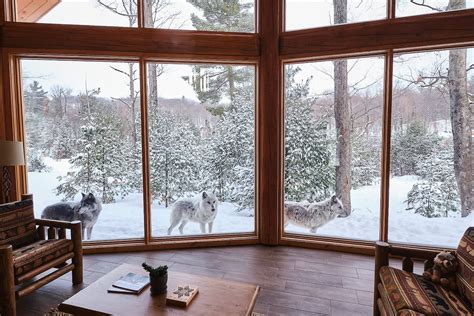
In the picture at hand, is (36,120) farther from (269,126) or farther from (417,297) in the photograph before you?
(417,297)

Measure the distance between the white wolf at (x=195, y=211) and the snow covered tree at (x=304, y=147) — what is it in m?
1.11

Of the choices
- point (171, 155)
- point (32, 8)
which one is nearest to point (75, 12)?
point (32, 8)

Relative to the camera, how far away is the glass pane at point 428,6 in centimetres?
316

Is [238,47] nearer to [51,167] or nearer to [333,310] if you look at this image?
[51,167]

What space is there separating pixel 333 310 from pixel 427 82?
275 centimetres

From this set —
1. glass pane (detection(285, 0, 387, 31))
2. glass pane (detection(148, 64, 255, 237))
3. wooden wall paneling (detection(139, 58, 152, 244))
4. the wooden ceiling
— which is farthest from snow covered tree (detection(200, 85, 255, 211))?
the wooden ceiling

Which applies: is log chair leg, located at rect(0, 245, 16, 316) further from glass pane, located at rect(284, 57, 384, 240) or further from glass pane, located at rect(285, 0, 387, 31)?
glass pane, located at rect(285, 0, 387, 31)

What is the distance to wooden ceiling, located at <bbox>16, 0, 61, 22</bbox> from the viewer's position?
138 inches

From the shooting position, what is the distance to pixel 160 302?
70.4 inches

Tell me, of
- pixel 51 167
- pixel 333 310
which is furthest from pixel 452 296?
pixel 51 167

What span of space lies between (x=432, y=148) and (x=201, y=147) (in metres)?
2.81

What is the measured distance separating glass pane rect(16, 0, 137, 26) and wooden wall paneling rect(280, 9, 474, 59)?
6.94 ft

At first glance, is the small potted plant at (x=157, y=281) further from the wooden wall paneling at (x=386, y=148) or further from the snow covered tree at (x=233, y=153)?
the wooden wall paneling at (x=386, y=148)

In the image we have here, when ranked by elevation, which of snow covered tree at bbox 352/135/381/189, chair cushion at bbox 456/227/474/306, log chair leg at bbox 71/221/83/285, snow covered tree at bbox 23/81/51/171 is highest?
snow covered tree at bbox 23/81/51/171
